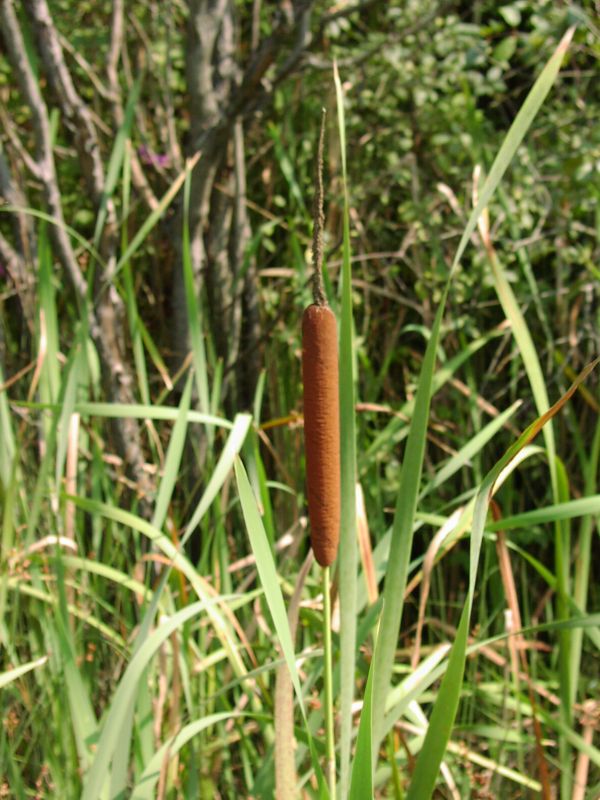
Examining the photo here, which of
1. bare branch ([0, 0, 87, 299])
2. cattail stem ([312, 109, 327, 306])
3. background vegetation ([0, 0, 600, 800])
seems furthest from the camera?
bare branch ([0, 0, 87, 299])

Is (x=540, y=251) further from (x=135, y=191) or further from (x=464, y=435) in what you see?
(x=135, y=191)

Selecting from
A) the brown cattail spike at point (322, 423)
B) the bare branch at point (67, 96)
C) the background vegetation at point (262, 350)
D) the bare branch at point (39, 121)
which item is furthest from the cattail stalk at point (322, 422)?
the bare branch at point (67, 96)

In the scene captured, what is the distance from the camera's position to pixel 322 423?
2.07ft

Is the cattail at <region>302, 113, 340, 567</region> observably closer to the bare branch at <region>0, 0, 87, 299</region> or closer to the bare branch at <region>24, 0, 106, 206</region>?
the bare branch at <region>0, 0, 87, 299</region>

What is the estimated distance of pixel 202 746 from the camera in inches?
47.6

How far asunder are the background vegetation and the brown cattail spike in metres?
0.39

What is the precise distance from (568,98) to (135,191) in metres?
1.18

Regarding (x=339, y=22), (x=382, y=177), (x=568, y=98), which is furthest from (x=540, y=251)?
(x=339, y=22)

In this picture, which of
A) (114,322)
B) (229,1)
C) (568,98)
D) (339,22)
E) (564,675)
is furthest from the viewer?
(568,98)

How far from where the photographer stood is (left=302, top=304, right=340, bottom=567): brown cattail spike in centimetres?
62

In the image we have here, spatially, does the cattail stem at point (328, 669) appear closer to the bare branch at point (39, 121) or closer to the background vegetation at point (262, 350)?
the background vegetation at point (262, 350)

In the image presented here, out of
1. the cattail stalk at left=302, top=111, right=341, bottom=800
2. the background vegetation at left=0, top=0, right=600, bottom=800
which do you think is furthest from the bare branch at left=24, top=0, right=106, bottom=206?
the cattail stalk at left=302, top=111, right=341, bottom=800

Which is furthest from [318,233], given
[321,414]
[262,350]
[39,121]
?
[262,350]

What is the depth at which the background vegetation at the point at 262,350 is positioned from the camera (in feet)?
4.09
